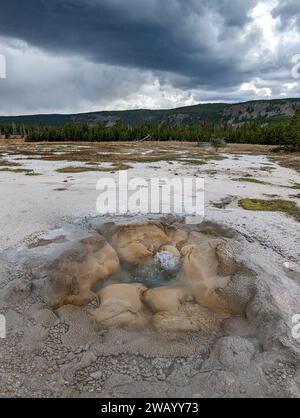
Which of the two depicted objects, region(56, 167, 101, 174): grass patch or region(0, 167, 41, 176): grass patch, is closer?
region(0, 167, 41, 176): grass patch

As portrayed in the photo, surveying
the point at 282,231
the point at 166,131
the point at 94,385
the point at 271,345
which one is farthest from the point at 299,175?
the point at 166,131

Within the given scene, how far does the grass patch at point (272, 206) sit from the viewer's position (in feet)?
67.7

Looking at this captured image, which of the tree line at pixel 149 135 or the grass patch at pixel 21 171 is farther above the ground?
the tree line at pixel 149 135

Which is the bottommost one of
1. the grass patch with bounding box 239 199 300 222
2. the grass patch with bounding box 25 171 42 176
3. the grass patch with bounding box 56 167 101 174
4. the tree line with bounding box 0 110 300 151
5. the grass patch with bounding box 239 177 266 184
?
the grass patch with bounding box 239 199 300 222

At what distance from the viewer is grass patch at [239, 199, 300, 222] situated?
20625 millimetres

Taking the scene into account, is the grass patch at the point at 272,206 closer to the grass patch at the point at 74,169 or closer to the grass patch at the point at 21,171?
the grass patch at the point at 74,169

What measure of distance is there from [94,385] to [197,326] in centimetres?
327

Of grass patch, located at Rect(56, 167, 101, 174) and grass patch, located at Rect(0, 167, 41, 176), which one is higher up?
grass patch, located at Rect(56, 167, 101, 174)

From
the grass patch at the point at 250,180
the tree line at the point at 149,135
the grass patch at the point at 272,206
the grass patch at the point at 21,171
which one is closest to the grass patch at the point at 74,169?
the grass patch at the point at 21,171

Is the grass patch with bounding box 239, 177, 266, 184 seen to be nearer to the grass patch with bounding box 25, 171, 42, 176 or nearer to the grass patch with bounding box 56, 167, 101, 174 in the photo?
the grass patch with bounding box 56, 167, 101, 174

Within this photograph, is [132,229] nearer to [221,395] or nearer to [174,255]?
[174,255]

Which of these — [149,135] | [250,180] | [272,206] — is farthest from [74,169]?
[149,135]

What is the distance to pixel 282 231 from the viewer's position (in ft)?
55.3

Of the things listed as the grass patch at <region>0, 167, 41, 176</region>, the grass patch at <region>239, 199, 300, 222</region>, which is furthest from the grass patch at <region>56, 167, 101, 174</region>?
the grass patch at <region>239, 199, 300, 222</region>
